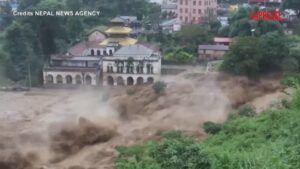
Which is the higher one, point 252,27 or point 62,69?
point 252,27

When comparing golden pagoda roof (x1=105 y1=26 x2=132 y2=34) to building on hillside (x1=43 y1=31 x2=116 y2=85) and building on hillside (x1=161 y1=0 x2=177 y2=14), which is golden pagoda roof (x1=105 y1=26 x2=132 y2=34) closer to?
building on hillside (x1=43 y1=31 x2=116 y2=85)

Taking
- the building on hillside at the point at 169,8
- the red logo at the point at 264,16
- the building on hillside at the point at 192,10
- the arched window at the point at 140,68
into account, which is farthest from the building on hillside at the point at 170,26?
the arched window at the point at 140,68

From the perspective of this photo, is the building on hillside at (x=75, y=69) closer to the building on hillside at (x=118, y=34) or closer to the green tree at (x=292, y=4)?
the building on hillside at (x=118, y=34)

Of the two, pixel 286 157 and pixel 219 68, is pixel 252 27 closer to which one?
pixel 219 68

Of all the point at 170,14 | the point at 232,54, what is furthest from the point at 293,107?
the point at 170,14

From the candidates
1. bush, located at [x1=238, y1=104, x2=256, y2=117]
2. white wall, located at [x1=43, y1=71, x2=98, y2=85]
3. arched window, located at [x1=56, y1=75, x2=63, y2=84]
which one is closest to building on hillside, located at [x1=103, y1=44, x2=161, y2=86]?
white wall, located at [x1=43, y1=71, x2=98, y2=85]

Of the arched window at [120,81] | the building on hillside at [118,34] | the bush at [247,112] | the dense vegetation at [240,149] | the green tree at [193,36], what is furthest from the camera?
the green tree at [193,36]

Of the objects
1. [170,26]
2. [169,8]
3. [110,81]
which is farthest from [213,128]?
[169,8]
